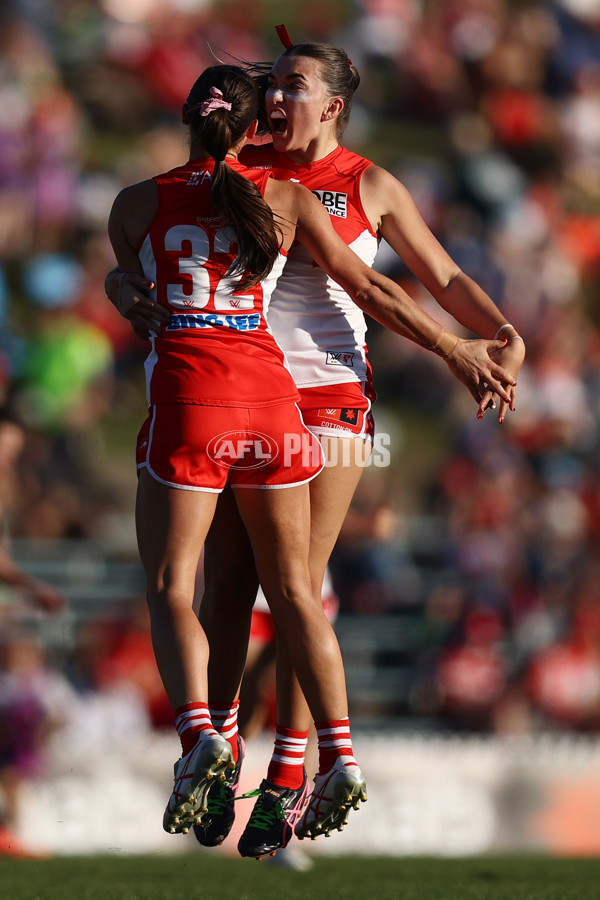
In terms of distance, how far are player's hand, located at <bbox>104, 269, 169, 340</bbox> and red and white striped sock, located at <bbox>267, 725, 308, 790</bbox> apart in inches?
55.6

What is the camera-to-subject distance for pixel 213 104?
402cm

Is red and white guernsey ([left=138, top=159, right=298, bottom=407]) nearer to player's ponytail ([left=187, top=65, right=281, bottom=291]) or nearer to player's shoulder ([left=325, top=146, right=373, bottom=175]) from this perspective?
player's ponytail ([left=187, top=65, right=281, bottom=291])

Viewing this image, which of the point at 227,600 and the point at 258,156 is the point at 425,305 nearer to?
the point at 258,156

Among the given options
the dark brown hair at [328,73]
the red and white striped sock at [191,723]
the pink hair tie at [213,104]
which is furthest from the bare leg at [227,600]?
the dark brown hair at [328,73]

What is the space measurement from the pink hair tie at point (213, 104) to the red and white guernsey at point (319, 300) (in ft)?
1.66

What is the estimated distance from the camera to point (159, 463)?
3.98m

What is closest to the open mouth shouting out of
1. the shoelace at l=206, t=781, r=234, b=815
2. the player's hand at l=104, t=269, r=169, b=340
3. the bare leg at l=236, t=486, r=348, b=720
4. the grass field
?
the player's hand at l=104, t=269, r=169, b=340

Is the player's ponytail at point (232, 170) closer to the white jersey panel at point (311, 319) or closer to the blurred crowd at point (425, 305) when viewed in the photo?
the white jersey panel at point (311, 319)

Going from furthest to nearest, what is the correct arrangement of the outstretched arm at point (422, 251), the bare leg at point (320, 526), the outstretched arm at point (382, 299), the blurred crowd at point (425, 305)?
the blurred crowd at point (425, 305) → the outstretched arm at point (422, 251) → the bare leg at point (320, 526) → the outstretched arm at point (382, 299)

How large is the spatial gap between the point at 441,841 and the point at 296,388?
440 cm

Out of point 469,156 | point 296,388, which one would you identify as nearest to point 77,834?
point 296,388

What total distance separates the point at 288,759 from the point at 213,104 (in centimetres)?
211

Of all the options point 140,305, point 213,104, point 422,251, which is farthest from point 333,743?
point 213,104

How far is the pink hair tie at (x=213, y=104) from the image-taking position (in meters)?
4.02
